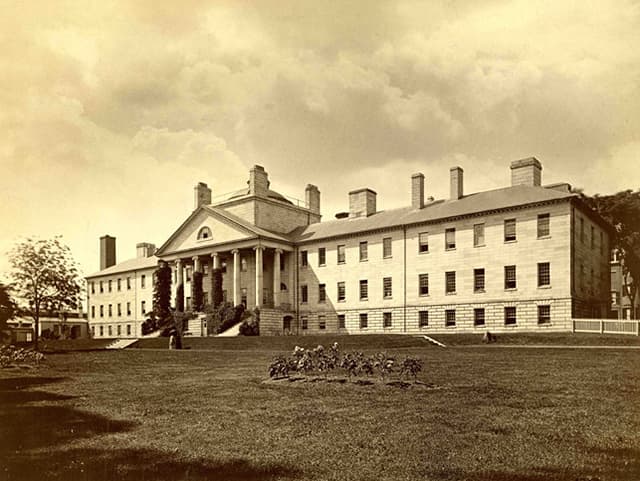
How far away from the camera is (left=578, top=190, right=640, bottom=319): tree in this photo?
45.0 m

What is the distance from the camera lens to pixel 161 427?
33.4ft

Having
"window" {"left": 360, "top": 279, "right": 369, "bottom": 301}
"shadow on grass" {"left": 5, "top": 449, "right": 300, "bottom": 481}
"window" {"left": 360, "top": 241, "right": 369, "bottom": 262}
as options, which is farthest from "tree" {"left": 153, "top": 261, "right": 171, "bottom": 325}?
"shadow on grass" {"left": 5, "top": 449, "right": 300, "bottom": 481}

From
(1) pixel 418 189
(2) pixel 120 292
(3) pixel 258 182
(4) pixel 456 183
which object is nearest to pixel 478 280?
(4) pixel 456 183

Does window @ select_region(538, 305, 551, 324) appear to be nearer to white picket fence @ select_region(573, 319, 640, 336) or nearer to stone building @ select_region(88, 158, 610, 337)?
stone building @ select_region(88, 158, 610, 337)

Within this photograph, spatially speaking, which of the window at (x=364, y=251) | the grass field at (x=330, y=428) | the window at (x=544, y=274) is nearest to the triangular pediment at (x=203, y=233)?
the window at (x=364, y=251)

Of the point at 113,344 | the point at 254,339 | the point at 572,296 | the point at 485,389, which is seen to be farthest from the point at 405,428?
the point at 113,344

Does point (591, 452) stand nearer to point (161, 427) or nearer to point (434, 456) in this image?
point (434, 456)

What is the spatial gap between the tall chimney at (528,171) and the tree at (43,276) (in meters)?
29.8

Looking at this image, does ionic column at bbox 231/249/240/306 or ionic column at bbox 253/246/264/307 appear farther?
ionic column at bbox 231/249/240/306

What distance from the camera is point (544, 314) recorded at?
37.1 metres

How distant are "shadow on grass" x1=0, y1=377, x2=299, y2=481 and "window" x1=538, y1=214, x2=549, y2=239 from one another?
32468 millimetres

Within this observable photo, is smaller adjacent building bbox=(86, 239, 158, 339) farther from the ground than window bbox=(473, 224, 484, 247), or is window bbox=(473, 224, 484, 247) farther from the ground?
window bbox=(473, 224, 484, 247)

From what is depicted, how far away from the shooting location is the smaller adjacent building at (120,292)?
69875mm

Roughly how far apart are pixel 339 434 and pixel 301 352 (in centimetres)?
786
